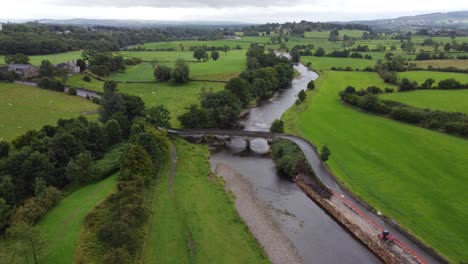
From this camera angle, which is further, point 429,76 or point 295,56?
point 295,56

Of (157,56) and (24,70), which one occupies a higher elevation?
(157,56)

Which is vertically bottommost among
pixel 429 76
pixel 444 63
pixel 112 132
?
pixel 112 132

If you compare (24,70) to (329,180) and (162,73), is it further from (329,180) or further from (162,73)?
(329,180)

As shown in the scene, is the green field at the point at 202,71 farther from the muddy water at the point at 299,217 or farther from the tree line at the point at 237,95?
the muddy water at the point at 299,217

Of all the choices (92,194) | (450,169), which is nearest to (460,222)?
(450,169)

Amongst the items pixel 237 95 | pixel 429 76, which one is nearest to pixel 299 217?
pixel 237 95

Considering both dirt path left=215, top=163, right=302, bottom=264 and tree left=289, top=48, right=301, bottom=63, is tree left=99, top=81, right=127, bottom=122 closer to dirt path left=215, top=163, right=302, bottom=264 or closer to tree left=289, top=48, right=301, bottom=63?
dirt path left=215, top=163, right=302, bottom=264
